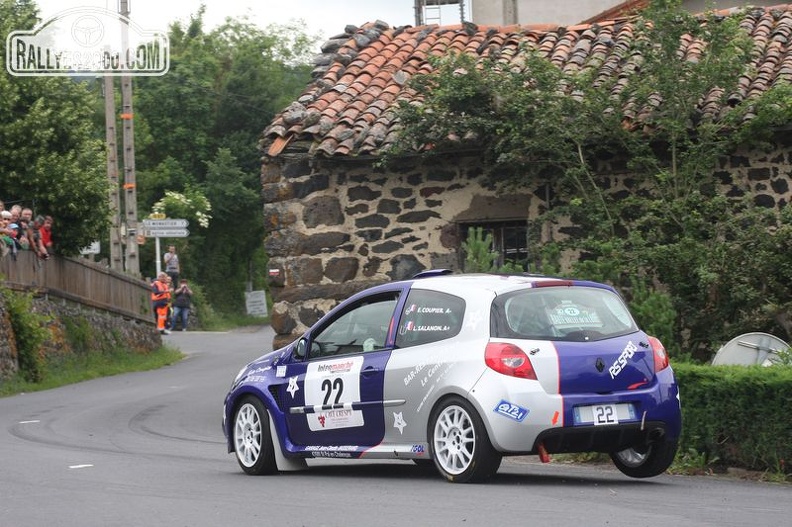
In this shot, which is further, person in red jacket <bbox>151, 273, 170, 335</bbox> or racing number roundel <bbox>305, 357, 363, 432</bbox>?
person in red jacket <bbox>151, 273, 170, 335</bbox>

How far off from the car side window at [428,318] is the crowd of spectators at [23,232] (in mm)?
16761

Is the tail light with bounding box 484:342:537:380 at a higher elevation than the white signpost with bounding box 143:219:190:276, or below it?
below

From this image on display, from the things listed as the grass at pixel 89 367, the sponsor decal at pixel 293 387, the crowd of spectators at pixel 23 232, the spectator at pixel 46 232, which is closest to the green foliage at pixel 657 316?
the sponsor decal at pixel 293 387

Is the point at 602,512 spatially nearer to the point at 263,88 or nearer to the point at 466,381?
the point at 466,381

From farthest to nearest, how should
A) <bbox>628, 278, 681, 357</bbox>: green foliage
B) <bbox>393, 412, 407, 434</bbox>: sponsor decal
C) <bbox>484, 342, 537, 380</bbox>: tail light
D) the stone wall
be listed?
the stone wall, <bbox>628, 278, 681, 357</bbox>: green foliage, <bbox>393, 412, 407, 434</bbox>: sponsor decal, <bbox>484, 342, 537, 380</bbox>: tail light

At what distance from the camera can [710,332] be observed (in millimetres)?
15320

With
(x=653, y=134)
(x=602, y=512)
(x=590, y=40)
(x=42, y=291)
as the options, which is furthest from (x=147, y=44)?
(x=602, y=512)

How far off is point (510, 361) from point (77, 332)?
21.6 meters

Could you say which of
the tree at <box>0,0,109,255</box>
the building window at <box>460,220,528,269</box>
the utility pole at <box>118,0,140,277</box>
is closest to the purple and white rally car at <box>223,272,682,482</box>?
the building window at <box>460,220,528,269</box>

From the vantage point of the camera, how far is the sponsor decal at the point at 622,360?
9.78 meters

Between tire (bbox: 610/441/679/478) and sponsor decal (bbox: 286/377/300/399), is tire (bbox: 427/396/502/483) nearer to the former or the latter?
tire (bbox: 610/441/679/478)

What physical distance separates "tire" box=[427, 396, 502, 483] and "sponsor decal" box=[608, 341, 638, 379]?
1.03 meters

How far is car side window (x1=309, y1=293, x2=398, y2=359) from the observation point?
10820mm

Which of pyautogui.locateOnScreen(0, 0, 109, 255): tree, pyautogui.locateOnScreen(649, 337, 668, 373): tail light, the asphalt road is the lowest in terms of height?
the asphalt road
